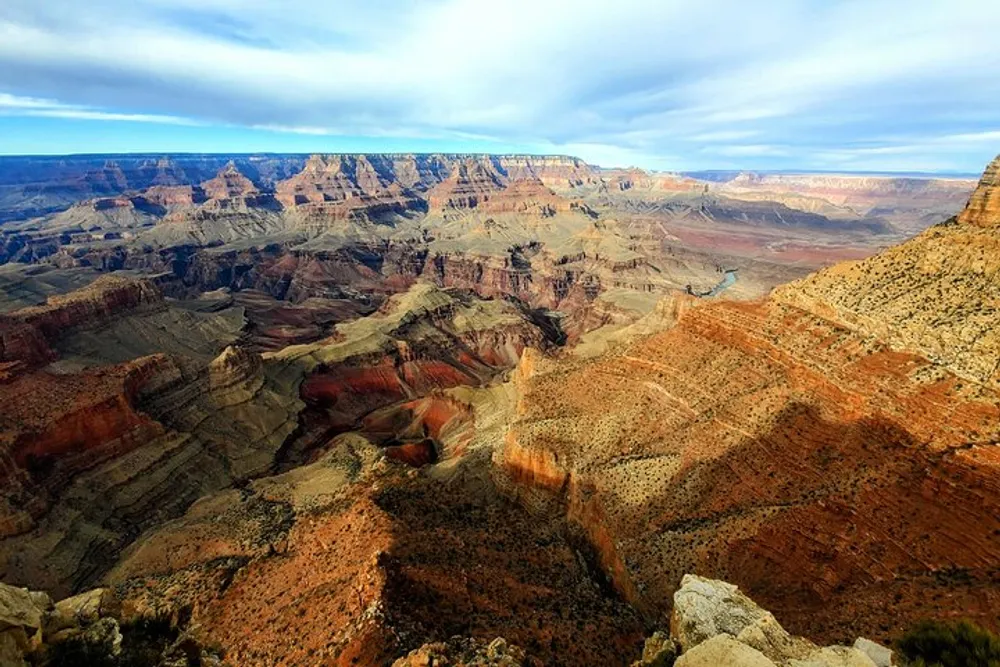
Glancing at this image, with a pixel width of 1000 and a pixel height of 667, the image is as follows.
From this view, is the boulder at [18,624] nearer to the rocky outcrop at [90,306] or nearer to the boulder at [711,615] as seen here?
the boulder at [711,615]

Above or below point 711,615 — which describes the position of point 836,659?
above

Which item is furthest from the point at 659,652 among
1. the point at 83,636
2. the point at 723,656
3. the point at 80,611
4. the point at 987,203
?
the point at 987,203

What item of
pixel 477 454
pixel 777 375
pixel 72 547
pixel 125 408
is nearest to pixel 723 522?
pixel 777 375

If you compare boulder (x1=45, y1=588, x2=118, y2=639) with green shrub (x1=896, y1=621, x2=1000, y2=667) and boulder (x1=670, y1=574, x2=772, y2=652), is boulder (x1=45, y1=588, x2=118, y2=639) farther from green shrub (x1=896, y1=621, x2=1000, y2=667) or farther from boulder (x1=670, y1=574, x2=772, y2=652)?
green shrub (x1=896, y1=621, x2=1000, y2=667)

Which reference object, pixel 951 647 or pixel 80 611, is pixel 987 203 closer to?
pixel 951 647

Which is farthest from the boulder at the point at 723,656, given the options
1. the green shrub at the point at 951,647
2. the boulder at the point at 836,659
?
the green shrub at the point at 951,647

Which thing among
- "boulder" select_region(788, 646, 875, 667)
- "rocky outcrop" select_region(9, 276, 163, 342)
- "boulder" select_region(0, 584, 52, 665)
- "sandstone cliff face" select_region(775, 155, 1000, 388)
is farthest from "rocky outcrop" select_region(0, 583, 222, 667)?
"rocky outcrop" select_region(9, 276, 163, 342)
